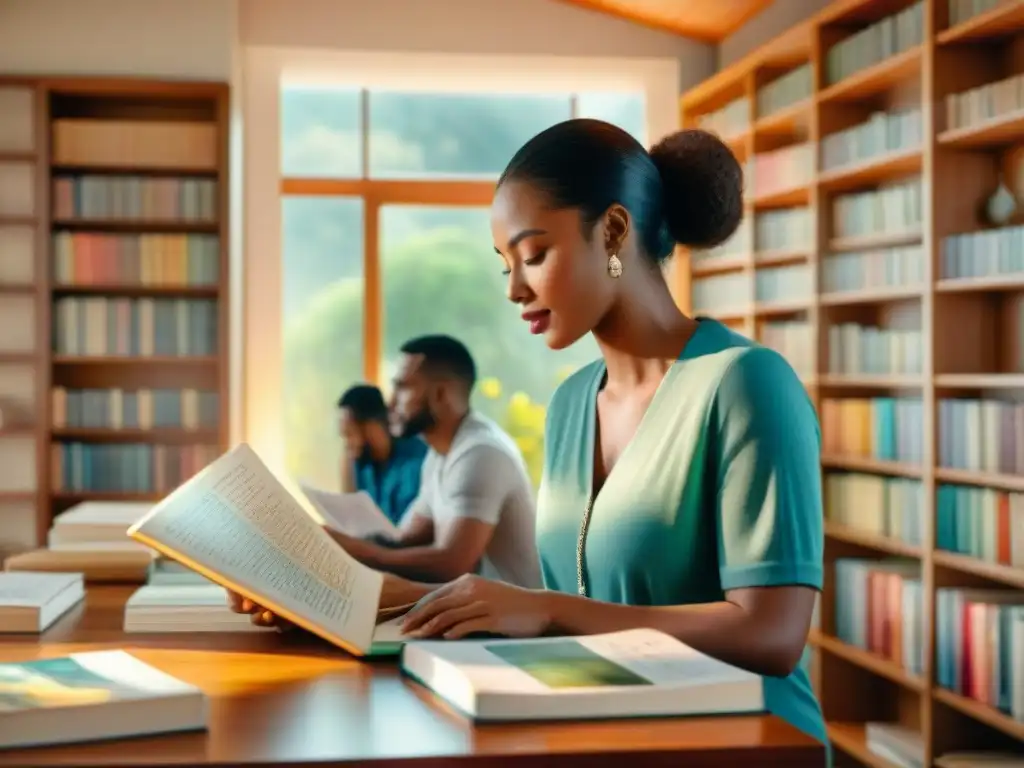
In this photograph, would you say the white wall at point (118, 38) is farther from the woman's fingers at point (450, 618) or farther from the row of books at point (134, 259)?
the woman's fingers at point (450, 618)

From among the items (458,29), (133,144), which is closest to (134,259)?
(133,144)

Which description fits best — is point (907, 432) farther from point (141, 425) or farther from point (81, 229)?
point (81, 229)

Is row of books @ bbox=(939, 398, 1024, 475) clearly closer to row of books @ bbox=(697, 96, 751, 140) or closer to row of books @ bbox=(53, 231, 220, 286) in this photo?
row of books @ bbox=(697, 96, 751, 140)

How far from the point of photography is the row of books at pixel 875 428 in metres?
3.85

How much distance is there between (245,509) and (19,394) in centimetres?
441

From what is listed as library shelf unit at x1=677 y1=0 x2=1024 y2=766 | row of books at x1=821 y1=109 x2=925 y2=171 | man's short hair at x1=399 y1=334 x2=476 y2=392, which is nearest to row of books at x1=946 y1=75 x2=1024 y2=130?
library shelf unit at x1=677 y1=0 x2=1024 y2=766

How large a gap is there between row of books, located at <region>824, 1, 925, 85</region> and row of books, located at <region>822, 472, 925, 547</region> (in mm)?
1296

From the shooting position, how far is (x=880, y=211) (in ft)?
13.5

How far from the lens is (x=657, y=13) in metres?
5.80

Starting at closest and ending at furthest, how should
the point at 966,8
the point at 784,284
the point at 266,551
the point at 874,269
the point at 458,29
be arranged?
the point at 266,551
the point at 966,8
the point at 874,269
the point at 784,284
the point at 458,29

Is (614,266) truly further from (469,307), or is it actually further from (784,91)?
(469,307)

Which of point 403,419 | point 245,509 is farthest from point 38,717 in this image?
point 403,419

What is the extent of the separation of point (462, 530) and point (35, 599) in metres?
1.49

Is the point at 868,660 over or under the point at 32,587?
under
